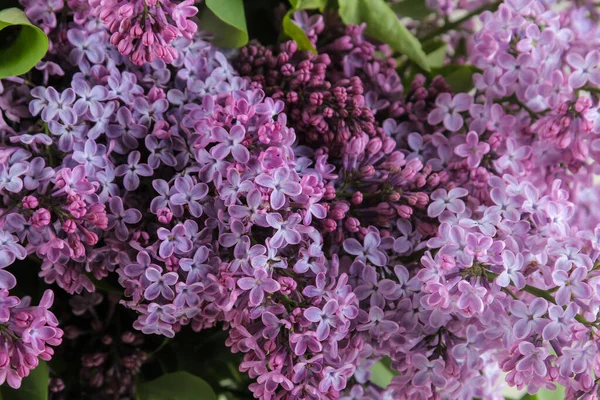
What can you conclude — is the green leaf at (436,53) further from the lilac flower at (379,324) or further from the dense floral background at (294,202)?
the lilac flower at (379,324)

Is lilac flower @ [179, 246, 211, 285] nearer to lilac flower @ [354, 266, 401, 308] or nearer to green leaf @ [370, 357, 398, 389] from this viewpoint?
lilac flower @ [354, 266, 401, 308]

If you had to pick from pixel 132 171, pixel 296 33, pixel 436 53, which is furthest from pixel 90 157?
pixel 436 53

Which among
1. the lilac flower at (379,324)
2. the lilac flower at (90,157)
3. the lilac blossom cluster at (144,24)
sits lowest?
the lilac flower at (379,324)

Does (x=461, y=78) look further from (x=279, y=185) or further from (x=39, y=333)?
(x=39, y=333)

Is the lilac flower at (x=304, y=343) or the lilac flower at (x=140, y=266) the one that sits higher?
the lilac flower at (x=140, y=266)

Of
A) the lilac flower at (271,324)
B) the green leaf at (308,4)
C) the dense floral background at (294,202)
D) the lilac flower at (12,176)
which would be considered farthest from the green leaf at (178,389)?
the green leaf at (308,4)

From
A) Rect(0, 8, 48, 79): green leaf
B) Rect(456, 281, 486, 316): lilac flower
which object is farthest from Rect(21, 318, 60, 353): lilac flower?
Rect(456, 281, 486, 316): lilac flower
